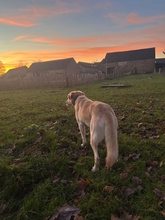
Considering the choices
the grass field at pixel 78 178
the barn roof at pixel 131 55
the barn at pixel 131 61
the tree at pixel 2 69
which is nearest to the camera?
the grass field at pixel 78 178

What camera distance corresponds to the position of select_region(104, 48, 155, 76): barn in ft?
184

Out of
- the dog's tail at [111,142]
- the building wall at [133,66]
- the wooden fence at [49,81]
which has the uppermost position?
the building wall at [133,66]

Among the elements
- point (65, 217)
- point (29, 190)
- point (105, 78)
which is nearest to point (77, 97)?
point (29, 190)

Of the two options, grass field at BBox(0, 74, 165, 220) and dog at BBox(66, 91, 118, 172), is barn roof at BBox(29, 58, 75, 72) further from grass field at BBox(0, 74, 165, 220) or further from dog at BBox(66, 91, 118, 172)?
dog at BBox(66, 91, 118, 172)

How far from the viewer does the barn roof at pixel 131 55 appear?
186 ft

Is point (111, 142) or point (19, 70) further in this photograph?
point (19, 70)

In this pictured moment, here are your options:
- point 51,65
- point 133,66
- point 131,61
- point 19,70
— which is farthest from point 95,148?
point 19,70

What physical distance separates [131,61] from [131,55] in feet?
8.39

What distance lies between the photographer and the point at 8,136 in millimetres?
5145

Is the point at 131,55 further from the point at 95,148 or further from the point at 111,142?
the point at 111,142

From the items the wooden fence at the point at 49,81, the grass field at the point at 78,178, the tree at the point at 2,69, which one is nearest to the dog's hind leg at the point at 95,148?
the grass field at the point at 78,178

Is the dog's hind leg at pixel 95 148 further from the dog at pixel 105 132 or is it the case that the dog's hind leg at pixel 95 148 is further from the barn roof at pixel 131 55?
the barn roof at pixel 131 55

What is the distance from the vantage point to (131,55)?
5869 cm

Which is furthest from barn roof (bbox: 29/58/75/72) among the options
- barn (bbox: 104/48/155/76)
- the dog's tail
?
the dog's tail
